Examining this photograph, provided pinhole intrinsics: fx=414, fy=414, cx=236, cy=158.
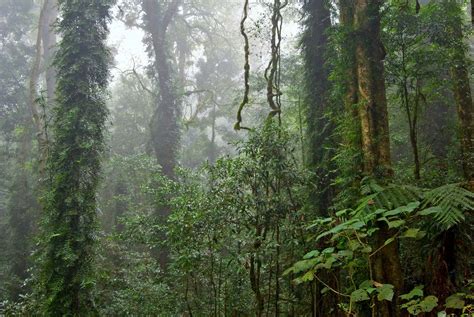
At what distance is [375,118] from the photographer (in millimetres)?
4617

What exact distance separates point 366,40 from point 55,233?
20.4 ft

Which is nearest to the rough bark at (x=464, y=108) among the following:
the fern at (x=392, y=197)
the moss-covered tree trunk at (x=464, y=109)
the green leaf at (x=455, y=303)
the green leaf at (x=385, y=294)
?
the moss-covered tree trunk at (x=464, y=109)

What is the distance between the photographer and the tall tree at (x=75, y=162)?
750cm

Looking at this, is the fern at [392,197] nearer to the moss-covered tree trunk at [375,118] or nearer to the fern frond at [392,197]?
the fern frond at [392,197]

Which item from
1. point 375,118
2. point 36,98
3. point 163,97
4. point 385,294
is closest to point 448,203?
point 385,294

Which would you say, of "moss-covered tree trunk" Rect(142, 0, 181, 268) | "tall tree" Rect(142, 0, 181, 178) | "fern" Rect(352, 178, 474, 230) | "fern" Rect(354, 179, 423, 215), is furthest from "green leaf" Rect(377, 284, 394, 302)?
"tall tree" Rect(142, 0, 181, 178)

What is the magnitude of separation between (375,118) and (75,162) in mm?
5767

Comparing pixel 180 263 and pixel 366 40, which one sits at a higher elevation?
pixel 366 40

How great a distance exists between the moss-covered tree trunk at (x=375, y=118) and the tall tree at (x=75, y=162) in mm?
5418

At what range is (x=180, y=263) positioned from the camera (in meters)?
6.68

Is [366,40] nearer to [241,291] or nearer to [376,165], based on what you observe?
[376,165]

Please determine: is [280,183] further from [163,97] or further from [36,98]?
[163,97]

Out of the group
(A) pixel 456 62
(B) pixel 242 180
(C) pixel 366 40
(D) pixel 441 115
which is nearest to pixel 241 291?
(B) pixel 242 180

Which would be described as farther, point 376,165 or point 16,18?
point 16,18
